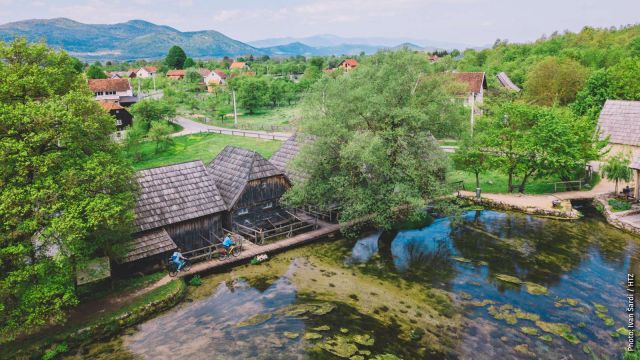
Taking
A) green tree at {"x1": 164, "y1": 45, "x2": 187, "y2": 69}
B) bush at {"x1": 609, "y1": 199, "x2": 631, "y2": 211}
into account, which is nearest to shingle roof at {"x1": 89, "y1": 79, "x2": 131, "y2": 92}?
green tree at {"x1": 164, "y1": 45, "x2": 187, "y2": 69}

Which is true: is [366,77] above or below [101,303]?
above

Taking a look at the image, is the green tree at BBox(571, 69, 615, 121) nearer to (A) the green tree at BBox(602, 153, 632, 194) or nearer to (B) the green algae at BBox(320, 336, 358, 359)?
→ (A) the green tree at BBox(602, 153, 632, 194)

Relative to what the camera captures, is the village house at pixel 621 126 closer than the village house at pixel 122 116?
Yes

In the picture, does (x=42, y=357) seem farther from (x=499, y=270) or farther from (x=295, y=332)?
(x=499, y=270)

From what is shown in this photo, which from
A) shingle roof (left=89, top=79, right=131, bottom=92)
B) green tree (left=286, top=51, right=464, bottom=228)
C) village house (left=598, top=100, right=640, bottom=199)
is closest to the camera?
green tree (left=286, top=51, right=464, bottom=228)

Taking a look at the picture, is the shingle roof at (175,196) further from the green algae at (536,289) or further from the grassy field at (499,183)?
the grassy field at (499,183)

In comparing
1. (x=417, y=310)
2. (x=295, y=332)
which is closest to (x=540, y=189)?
(x=417, y=310)

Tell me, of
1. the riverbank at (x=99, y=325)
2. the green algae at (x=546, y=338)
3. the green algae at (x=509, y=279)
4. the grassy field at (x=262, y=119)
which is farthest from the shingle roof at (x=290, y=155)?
the grassy field at (x=262, y=119)
